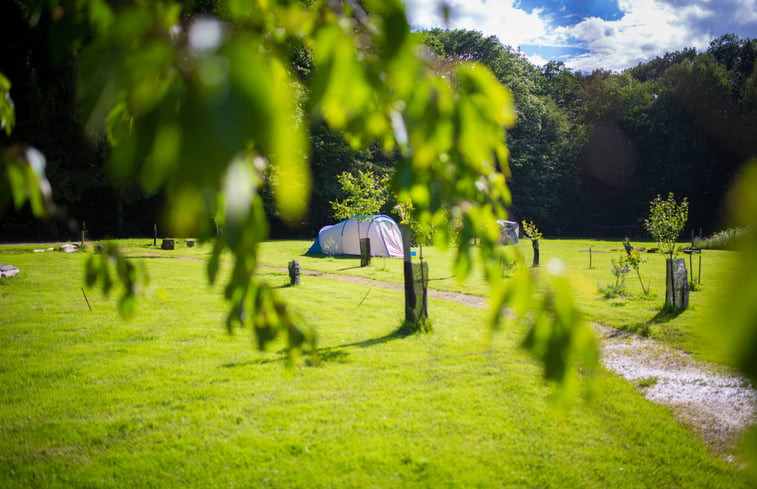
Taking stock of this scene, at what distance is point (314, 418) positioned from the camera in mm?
5000

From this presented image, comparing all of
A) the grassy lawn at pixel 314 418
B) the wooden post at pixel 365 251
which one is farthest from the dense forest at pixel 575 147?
the grassy lawn at pixel 314 418

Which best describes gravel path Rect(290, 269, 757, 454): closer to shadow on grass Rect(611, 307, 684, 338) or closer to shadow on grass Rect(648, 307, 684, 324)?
shadow on grass Rect(611, 307, 684, 338)

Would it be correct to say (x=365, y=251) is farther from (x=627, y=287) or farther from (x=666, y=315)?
(x=666, y=315)

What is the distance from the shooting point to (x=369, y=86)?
0.95 meters

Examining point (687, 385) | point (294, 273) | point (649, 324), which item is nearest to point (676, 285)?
point (649, 324)

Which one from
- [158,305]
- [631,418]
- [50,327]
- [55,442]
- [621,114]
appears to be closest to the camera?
[55,442]

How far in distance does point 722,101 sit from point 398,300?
41.5 meters

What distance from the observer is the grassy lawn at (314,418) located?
4.09m

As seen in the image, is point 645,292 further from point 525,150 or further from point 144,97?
point 525,150

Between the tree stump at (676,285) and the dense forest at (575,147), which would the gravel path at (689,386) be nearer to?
the tree stump at (676,285)

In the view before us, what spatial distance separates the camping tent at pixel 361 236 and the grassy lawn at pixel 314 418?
13.4 meters

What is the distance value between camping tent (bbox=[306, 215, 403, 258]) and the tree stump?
12590 millimetres

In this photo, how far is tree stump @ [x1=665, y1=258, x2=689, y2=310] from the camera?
33.2 feet

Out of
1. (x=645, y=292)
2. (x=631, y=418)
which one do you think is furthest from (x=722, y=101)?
(x=631, y=418)
